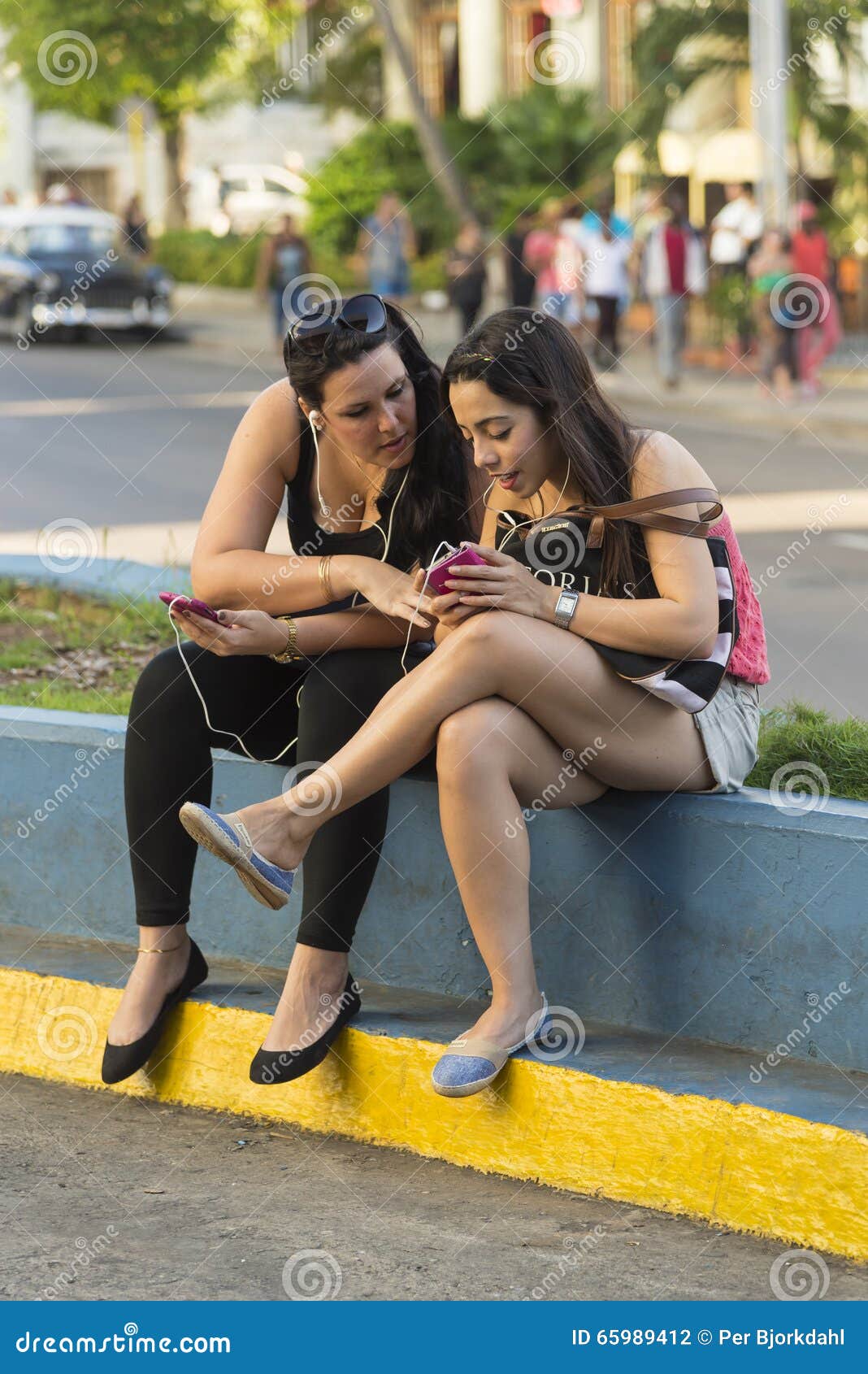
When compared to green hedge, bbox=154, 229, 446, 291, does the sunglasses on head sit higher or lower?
higher

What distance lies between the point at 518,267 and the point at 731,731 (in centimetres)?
1712

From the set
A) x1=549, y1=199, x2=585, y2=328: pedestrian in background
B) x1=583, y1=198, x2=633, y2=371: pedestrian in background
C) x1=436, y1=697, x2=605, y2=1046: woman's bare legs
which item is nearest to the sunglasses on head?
x1=436, y1=697, x2=605, y2=1046: woman's bare legs

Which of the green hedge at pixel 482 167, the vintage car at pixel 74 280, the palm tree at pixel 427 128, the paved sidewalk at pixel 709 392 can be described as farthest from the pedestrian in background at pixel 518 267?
the vintage car at pixel 74 280

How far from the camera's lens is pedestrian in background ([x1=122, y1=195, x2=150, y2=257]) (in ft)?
100

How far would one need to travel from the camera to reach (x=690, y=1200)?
9.89 ft

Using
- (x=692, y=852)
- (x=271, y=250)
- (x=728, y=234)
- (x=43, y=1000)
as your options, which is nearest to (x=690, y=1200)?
(x=692, y=852)

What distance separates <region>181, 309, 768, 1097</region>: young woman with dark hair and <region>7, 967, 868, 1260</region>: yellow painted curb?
13 centimetres

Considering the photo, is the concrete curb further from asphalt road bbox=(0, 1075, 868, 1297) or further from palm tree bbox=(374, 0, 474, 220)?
palm tree bbox=(374, 0, 474, 220)

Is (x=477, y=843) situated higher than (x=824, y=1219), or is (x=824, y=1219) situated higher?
(x=477, y=843)

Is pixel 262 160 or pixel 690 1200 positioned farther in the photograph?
pixel 262 160

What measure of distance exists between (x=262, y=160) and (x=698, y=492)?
1875 inches

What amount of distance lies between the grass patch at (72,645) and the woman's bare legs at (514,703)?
53.9 inches

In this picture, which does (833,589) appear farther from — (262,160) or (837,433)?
(262,160)

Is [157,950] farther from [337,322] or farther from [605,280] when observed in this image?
[605,280]
